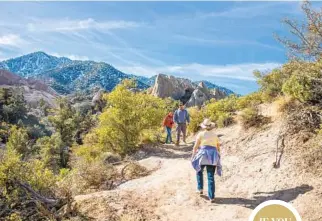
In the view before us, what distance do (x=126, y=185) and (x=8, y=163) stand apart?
4103 millimetres

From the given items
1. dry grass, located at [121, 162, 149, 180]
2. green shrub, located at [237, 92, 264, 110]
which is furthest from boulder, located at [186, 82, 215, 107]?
dry grass, located at [121, 162, 149, 180]

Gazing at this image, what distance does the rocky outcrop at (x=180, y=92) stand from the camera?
198ft

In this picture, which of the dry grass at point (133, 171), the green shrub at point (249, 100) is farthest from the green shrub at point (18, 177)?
the green shrub at point (249, 100)

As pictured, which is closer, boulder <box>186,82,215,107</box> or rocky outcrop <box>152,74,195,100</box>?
rocky outcrop <box>152,74,195,100</box>

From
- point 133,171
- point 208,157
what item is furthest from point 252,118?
point 208,157

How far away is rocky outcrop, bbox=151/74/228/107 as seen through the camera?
6028 centimetres

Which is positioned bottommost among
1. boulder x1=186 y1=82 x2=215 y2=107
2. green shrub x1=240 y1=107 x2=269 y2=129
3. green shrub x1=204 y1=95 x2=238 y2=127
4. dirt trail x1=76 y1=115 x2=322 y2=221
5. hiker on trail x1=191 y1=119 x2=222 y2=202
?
dirt trail x1=76 y1=115 x2=322 y2=221

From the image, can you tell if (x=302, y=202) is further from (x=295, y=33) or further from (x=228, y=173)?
(x=295, y=33)

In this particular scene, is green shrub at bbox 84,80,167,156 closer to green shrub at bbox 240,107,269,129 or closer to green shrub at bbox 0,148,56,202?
green shrub at bbox 240,107,269,129

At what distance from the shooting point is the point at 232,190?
9930 mm

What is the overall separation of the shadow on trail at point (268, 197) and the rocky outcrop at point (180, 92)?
157 ft

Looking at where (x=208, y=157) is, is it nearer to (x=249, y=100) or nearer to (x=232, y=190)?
(x=232, y=190)

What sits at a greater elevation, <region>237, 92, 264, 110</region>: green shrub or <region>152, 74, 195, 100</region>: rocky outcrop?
<region>152, 74, 195, 100</region>: rocky outcrop

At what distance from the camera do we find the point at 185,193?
32.4ft
